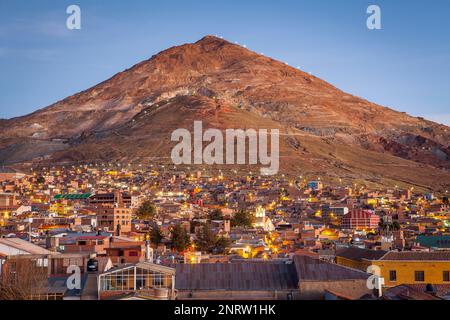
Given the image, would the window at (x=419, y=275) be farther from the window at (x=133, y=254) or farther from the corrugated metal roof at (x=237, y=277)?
the window at (x=133, y=254)

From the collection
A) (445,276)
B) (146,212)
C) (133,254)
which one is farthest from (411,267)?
(146,212)

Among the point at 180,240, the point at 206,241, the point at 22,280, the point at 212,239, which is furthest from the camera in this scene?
the point at 206,241

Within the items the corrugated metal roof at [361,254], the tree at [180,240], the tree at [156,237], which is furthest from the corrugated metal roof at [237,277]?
the tree at [156,237]

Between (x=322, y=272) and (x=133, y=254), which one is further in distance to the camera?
(x=133, y=254)

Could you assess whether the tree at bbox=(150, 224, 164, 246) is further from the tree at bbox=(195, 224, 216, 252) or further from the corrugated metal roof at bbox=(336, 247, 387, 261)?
the corrugated metal roof at bbox=(336, 247, 387, 261)

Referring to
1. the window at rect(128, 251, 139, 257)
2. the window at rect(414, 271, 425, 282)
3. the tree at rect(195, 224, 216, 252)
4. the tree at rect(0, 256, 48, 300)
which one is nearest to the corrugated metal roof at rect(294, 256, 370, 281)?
the tree at rect(0, 256, 48, 300)

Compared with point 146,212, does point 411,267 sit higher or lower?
lower

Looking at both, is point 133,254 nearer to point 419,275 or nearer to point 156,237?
point 419,275

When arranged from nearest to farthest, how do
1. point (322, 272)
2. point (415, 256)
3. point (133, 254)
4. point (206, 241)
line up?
point (322, 272)
point (415, 256)
point (133, 254)
point (206, 241)
